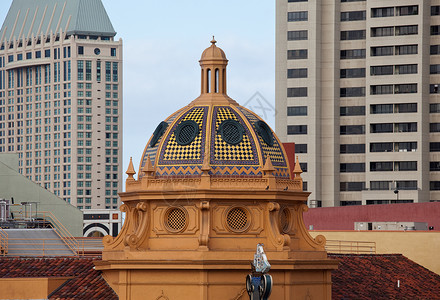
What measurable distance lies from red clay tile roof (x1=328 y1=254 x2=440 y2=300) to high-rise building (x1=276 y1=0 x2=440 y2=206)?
79.1 meters

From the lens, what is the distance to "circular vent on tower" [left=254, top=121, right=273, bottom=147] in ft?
197

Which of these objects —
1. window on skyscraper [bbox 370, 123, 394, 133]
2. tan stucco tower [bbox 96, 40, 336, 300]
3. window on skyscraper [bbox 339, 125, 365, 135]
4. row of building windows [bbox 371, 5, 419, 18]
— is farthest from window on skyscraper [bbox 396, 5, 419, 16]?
tan stucco tower [bbox 96, 40, 336, 300]

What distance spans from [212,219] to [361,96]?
357 ft

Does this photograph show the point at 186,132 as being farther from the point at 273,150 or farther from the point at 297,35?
the point at 297,35

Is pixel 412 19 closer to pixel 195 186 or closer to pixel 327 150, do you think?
pixel 327 150

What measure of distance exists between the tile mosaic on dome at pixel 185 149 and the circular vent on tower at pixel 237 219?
2.52m

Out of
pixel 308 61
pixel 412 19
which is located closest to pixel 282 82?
pixel 308 61

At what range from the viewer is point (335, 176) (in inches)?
6491

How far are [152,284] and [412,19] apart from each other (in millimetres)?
105804

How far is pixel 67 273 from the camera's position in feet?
211

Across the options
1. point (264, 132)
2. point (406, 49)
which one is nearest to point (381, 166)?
point (406, 49)

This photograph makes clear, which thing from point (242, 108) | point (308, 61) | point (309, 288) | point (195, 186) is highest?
point (308, 61)

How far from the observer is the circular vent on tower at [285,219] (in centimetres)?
5938

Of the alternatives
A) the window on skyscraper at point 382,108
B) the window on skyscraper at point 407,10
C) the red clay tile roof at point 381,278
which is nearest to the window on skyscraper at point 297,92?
the window on skyscraper at point 382,108
